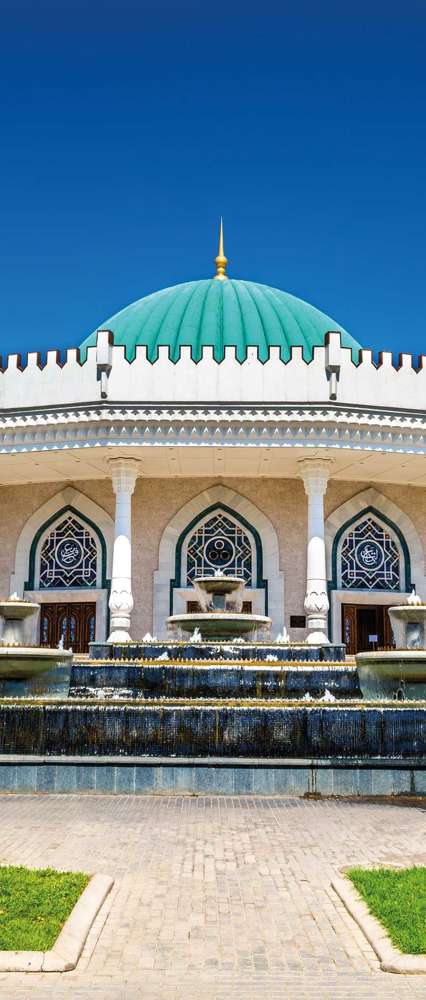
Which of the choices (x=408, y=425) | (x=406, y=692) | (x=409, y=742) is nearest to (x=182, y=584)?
(x=408, y=425)

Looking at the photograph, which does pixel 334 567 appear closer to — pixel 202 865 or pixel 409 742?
pixel 409 742

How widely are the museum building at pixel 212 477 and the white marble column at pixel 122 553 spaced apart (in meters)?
0.04

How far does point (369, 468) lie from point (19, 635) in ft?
28.0

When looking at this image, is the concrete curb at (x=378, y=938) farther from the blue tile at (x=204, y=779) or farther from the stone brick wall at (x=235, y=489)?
the stone brick wall at (x=235, y=489)

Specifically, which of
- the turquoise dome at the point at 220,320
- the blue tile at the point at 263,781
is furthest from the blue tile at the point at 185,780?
the turquoise dome at the point at 220,320

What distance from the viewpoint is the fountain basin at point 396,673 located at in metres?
10.7

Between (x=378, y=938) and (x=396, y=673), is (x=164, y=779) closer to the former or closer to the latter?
(x=396, y=673)

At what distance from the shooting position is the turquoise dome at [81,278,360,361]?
23203 millimetres

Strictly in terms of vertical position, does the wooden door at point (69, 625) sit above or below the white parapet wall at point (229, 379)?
below

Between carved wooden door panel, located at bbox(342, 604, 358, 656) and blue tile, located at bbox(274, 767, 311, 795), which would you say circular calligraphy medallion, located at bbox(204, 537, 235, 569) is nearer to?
carved wooden door panel, located at bbox(342, 604, 358, 656)

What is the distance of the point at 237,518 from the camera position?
21.5m

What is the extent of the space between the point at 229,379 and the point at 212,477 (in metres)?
2.98

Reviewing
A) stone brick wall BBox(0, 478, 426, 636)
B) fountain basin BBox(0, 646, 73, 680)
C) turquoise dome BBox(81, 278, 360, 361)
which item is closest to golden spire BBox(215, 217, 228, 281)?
turquoise dome BBox(81, 278, 360, 361)

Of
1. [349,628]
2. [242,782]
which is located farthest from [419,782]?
[349,628]
